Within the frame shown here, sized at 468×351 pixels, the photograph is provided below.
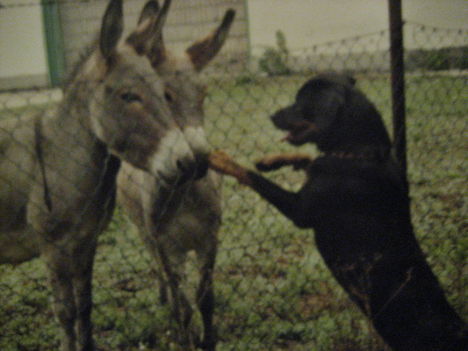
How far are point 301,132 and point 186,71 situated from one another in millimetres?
847

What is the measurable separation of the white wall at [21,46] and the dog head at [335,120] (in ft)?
42.6

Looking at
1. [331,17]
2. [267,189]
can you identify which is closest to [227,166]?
[267,189]

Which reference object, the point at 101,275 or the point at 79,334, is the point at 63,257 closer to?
the point at 79,334

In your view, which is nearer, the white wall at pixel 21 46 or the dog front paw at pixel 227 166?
the dog front paw at pixel 227 166

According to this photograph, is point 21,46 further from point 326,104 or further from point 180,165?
point 180,165

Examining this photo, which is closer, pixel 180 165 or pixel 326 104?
pixel 180 165

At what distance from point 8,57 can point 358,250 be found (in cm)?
1423

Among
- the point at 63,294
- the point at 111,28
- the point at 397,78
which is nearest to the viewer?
the point at 111,28

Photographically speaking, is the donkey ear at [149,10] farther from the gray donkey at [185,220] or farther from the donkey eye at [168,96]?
the donkey eye at [168,96]

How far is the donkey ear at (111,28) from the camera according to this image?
285 cm

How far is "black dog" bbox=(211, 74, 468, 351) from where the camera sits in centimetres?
308

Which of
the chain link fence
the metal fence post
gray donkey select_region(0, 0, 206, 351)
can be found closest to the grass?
the chain link fence

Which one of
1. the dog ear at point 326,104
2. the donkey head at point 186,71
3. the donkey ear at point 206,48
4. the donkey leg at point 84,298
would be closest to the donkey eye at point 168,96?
the donkey head at point 186,71

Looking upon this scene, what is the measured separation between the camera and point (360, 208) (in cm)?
322
